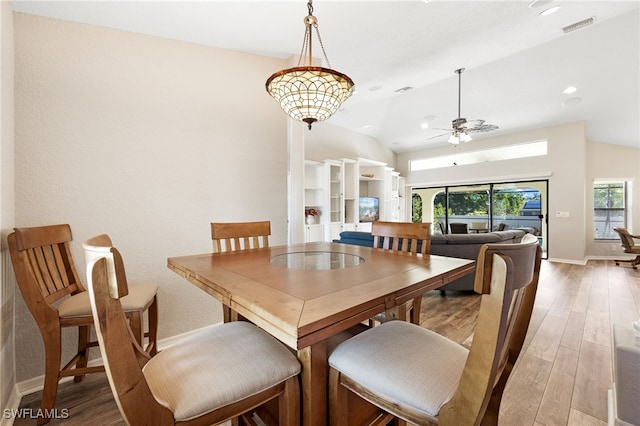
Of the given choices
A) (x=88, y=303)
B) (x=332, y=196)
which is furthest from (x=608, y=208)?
(x=88, y=303)

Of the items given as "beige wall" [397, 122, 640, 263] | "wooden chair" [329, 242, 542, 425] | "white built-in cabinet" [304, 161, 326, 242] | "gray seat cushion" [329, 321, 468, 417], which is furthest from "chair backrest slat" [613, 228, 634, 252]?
"gray seat cushion" [329, 321, 468, 417]

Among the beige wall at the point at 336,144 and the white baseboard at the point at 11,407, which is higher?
the beige wall at the point at 336,144

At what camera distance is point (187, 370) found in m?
0.88

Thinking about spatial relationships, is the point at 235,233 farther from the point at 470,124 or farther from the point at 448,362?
the point at 470,124

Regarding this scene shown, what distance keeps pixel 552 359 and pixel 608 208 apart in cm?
678

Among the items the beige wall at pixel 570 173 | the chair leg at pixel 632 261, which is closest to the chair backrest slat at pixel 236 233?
the beige wall at pixel 570 173

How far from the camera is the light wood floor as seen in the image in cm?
149

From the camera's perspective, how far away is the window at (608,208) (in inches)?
242

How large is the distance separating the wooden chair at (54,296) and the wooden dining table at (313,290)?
0.60 meters

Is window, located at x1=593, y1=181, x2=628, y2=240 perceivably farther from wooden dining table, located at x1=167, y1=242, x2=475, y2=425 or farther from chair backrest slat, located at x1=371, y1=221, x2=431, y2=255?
wooden dining table, located at x1=167, y1=242, x2=475, y2=425

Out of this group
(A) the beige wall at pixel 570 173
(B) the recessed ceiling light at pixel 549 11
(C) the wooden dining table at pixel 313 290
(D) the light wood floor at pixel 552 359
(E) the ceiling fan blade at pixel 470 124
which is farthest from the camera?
(A) the beige wall at pixel 570 173

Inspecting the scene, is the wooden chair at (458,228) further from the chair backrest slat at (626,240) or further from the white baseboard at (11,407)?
the white baseboard at (11,407)

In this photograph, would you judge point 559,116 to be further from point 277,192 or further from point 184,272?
point 184,272

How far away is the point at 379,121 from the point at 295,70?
5.16 metres
